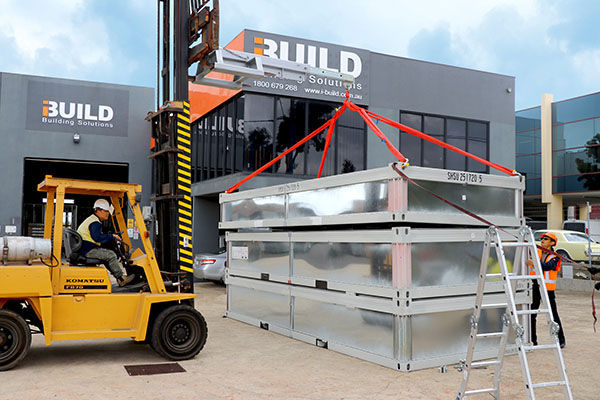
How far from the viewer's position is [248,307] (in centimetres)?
1094

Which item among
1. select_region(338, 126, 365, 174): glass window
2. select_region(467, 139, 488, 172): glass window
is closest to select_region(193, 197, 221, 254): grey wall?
select_region(338, 126, 365, 174): glass window

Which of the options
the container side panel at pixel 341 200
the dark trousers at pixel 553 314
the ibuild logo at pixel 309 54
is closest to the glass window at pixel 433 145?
the ibuild logo at pixel 309 54

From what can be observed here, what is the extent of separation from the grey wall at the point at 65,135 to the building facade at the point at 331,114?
442 cm

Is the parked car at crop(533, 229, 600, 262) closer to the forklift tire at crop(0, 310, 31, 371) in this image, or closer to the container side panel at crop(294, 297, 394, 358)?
the container side panel at crop(294, 297, 394, 358)

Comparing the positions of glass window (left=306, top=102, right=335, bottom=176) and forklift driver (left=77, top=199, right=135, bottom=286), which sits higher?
glass window (left=306, top=102, right=335, bottom=176)

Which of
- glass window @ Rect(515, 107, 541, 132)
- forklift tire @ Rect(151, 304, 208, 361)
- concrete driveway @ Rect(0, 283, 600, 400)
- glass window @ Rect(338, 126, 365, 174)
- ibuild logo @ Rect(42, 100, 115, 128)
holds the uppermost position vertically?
glass window @ Rect(515, 107, 541, 132)

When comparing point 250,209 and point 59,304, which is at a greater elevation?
point 250,209

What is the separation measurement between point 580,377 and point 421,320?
1.99m

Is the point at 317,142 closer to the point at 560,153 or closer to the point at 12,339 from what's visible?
the point at 12,339

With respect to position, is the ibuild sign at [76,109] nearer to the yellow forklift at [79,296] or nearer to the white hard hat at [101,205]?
the yellow forklift at [79,296]

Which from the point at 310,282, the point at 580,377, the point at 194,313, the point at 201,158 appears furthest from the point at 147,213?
the point at 201,158

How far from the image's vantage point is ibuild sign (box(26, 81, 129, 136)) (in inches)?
981

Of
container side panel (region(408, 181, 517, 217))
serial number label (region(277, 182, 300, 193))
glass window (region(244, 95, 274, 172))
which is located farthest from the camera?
glass window (region(244, 95, 274, 172))

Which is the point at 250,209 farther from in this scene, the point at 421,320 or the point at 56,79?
the point at 56,79
